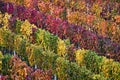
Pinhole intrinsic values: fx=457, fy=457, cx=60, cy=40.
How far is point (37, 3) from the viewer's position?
75250 millimetres

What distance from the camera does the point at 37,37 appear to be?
59.8m


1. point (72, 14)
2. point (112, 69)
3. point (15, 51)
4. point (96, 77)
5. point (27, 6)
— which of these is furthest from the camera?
point (27, 6)

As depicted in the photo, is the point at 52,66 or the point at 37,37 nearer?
the point at 52,66

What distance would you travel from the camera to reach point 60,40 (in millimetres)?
57062

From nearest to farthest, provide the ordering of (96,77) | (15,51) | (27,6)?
(96,77) < (15,51) < (27,6)

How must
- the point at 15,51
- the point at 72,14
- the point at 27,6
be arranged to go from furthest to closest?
the point at 27,6
the point at 72,14
the point at 15,51

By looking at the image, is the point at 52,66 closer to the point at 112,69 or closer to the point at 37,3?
the point at 112,69

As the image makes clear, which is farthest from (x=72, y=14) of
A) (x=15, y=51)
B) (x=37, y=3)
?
(x=15, y=51)

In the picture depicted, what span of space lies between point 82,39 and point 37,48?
27.6 feet

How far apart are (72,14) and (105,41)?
39.5 ft

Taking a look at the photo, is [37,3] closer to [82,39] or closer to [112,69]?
[82,39]

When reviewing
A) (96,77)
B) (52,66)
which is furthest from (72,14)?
(96,77)

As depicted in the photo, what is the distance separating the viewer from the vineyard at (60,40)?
50.5 meters

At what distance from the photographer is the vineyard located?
166 ft
